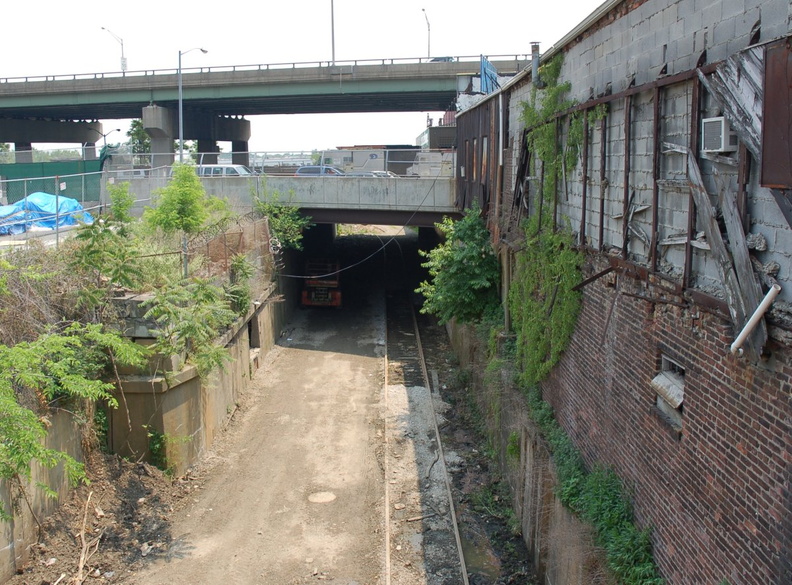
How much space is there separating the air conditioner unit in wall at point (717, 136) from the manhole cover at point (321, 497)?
10242 millimetres

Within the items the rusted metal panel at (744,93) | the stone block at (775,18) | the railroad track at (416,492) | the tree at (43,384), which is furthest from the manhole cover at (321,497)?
the stone block at (775,18)

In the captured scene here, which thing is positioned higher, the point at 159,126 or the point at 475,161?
the point at 159,126

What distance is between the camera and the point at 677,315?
7797mm

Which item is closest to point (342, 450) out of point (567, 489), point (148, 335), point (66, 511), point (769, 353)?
point (148, 335)

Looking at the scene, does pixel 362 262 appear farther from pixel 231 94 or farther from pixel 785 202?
pixel 785 202

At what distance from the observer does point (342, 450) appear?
16891mm

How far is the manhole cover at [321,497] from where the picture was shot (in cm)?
A: 1439

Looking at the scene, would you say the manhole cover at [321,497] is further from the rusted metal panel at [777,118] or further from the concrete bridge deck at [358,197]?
the concrete bridge deck at [358,197]

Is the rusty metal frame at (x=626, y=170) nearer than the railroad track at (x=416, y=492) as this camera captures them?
Yes

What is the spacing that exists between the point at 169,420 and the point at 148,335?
179 centimetres

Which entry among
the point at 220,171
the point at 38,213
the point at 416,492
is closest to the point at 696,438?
the point at 416,492

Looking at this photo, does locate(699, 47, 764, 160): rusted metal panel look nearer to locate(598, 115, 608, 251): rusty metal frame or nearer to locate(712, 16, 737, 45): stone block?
locate(712, 16, 737, 45): stone block

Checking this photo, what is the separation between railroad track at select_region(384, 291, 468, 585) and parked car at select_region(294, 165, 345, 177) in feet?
34.3

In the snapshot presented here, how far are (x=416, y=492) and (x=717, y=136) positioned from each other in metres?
10.1
